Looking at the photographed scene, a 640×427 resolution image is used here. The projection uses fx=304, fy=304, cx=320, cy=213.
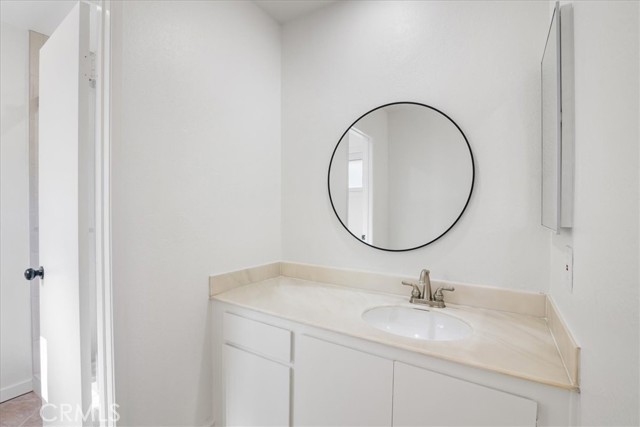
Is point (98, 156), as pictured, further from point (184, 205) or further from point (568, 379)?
point (568, 379)

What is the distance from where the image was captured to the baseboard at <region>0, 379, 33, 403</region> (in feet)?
6.55

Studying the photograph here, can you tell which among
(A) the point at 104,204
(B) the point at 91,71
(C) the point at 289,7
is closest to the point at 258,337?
(A) the point at 104,204

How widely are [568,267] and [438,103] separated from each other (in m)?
0.97

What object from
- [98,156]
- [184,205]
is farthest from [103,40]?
[184,205]

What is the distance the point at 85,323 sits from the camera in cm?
125

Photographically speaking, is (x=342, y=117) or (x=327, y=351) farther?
(x=342, y=117)

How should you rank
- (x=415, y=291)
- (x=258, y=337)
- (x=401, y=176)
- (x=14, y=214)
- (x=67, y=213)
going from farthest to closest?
(x=14, y=214), (x=401, y=176), (x=415, y=291), (x=258, y=337), (x=67, y=213)

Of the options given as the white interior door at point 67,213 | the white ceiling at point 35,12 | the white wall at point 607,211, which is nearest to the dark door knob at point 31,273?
the white interior door at point 67,213

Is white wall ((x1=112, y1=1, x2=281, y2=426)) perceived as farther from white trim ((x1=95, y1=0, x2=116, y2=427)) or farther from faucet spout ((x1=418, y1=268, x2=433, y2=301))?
faucet spout ((x1=418, y1=268, x2=433, y2=301))

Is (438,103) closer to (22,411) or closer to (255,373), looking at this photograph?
(255,373)

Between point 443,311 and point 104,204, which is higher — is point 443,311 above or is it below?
below

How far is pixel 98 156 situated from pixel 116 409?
1.04 m

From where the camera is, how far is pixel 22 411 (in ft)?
6.28

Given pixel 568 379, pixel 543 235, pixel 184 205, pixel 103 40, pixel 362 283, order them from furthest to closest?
pixel 362 283 → pixel 184 205 → pixel 543 235 → pixel 103 40 → pixel 568 379
